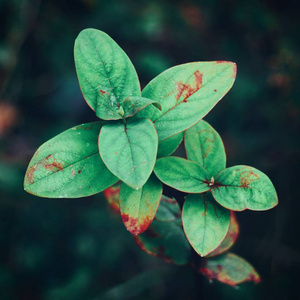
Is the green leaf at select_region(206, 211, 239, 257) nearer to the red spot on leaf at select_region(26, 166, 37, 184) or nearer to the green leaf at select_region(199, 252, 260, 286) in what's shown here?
the green leaf at select_region(199, 252, 260, 286)

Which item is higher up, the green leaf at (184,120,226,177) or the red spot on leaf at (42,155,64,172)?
the red spot on leaf at (42,155,64,172)

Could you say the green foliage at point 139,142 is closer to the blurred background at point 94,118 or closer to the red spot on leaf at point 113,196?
the red spot on leaf at point 113,196

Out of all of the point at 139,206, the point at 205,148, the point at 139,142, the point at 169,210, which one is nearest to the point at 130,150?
the point at 139,142

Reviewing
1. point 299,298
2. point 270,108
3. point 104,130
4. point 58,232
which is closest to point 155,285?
point 58,232

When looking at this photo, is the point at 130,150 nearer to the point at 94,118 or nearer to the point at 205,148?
the point at 205,148

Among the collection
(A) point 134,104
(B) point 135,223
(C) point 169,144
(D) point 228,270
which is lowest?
(D) point 228,270

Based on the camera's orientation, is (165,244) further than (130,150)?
Yes

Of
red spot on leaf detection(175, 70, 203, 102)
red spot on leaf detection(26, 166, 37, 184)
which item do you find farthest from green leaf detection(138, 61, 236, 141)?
red spot on leaf detection(26, 166, 37, 184)
